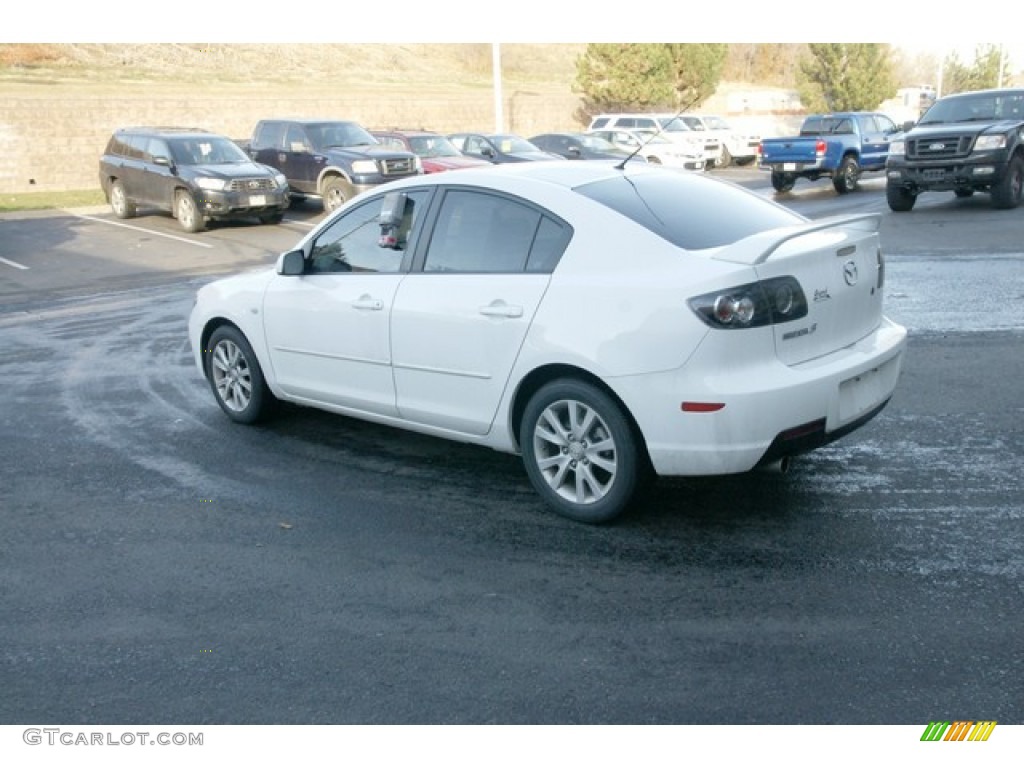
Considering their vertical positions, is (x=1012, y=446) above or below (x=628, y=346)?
below

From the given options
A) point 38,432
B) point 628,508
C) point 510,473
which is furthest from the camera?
point 38,432

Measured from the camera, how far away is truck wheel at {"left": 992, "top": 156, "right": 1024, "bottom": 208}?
59.0 feet

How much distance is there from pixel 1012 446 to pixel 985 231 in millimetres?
10993

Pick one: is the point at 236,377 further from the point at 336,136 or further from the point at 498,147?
the point at 498,147

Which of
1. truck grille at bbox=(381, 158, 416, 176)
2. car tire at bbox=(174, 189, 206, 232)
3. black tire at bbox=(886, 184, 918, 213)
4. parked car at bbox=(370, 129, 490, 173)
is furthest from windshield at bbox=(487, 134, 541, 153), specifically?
black tire at bbox=(886, 184, 918, 213)

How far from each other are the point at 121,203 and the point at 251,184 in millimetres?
3889

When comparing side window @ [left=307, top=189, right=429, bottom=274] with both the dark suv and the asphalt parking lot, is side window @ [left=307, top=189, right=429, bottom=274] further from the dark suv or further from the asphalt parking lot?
the dark suv

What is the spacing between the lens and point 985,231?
15.9 m

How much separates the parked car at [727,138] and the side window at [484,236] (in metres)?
30.4

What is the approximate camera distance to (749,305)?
15.3 feet

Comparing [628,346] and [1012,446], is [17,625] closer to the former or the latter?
[628,346]

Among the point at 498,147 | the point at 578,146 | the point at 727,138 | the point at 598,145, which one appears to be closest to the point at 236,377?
the point at 498,147

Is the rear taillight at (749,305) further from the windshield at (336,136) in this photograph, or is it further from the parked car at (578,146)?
the parked car at (578,146)

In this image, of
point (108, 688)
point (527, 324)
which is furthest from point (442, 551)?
point (108, 688)
